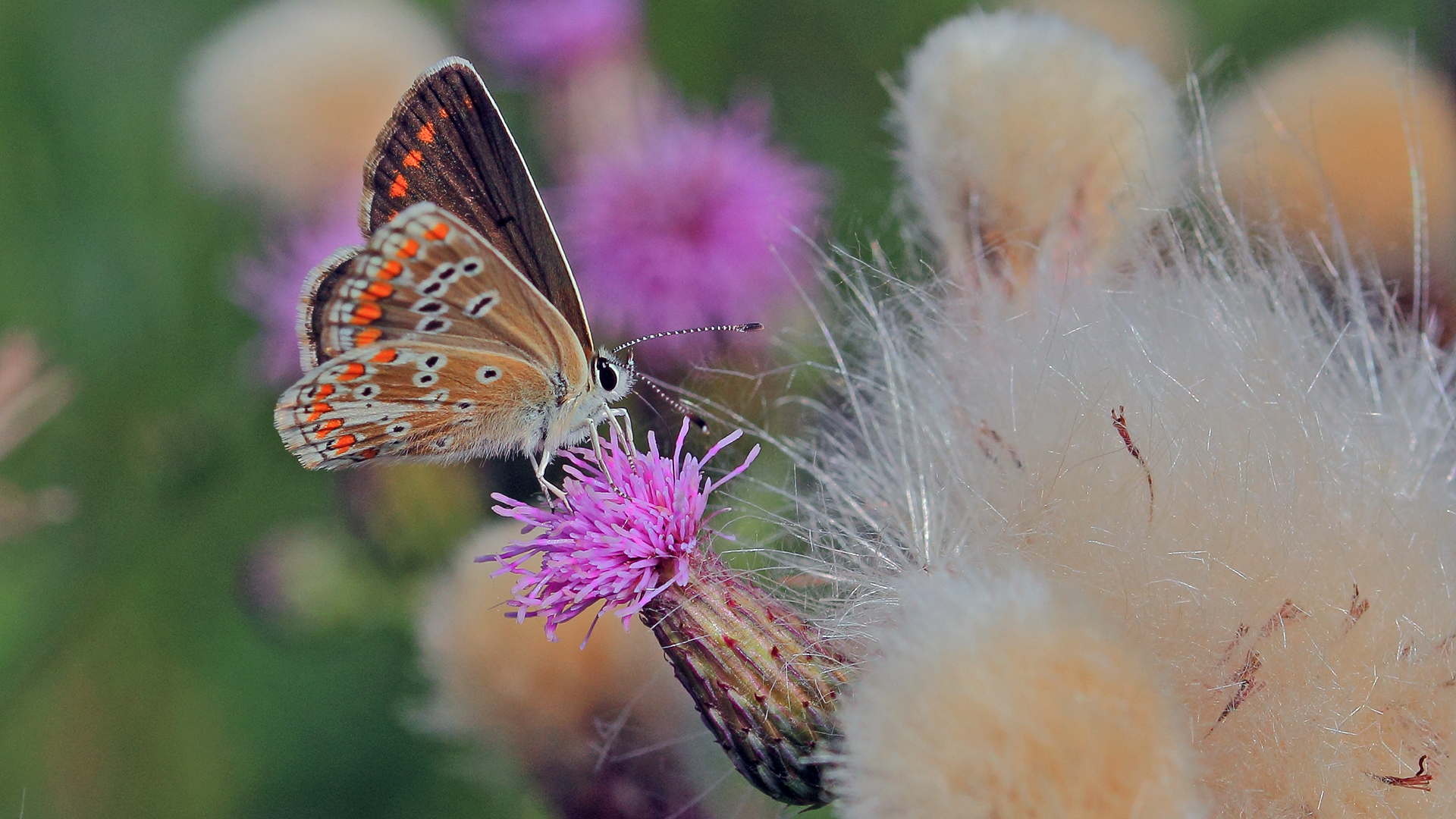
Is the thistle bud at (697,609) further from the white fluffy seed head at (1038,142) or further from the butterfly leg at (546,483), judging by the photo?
the white fluffy seed head at (1038,142)

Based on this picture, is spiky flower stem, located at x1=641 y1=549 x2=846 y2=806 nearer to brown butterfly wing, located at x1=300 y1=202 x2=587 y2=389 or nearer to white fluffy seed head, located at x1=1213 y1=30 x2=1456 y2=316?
brown butterfly wing, located at x1=300 y1=202 x2=587 y2=389

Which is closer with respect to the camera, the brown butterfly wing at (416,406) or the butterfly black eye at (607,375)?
the brown butterfly wing at (416,406)

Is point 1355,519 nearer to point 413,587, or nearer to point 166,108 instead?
point 413,587

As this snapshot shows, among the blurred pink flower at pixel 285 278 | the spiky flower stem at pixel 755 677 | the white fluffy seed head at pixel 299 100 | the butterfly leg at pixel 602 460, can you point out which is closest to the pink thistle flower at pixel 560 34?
the white fluffy seed head at pixel 299 100

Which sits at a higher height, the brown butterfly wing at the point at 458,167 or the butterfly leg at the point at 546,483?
the brown butterfly wing at the point at 458,167

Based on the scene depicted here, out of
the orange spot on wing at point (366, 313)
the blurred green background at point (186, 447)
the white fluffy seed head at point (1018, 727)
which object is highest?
the orange spot on wing at point (366, 313)

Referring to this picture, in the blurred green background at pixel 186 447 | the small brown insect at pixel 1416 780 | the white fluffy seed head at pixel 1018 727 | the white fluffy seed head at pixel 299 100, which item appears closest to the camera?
the white fluffy seed head at pixel 1018 727

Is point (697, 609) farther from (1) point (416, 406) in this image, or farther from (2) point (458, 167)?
(2) point (458, 167)

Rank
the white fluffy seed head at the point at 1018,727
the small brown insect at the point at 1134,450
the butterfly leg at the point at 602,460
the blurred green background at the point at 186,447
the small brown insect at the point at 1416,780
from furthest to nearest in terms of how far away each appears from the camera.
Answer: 1. the blurred green background at the point at 186,447
2. the butterfly leg at the point at 602,460
3. the small brown insect at the point at 1134,450
4. the small brown insect at the point at 1416,780
5. the white fluffy seed head at the point at 1018,727
